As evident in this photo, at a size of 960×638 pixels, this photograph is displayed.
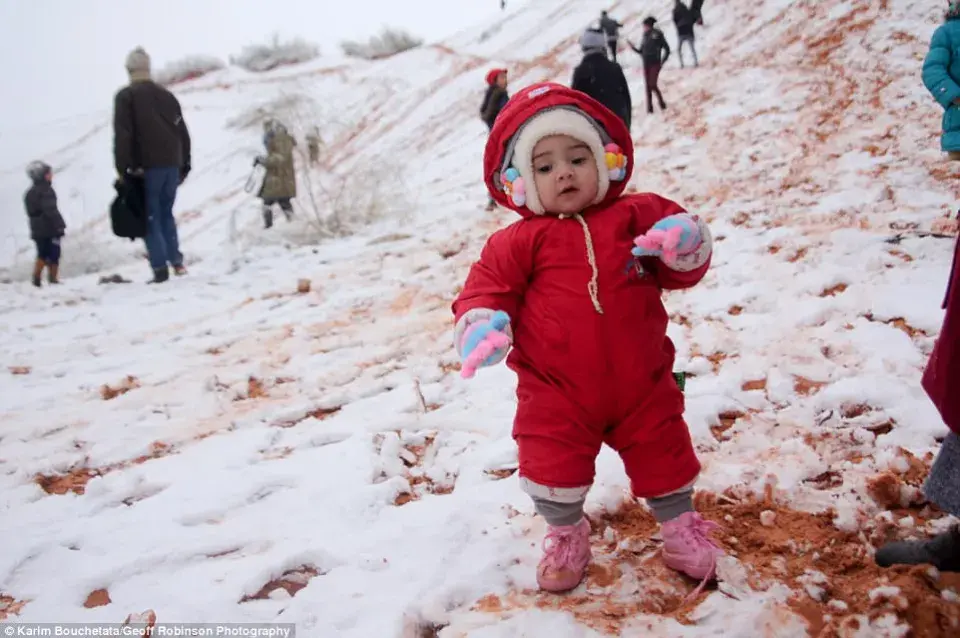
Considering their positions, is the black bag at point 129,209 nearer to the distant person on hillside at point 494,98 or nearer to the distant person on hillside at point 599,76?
the distant person on hillside at point 494,98

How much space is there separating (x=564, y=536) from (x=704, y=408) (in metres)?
1.12

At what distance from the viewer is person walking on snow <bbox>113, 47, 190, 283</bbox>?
18.6ft

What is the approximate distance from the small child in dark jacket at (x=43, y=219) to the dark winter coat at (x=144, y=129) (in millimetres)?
2876

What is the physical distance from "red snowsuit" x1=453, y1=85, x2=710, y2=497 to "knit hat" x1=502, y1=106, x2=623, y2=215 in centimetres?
3

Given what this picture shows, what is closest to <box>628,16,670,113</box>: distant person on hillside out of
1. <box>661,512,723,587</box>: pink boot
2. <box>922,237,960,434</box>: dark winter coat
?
<box>922,237,960,434</box>: dark winter coat

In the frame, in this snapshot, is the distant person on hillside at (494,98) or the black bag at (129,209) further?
the distant person on hillside at (494,98)

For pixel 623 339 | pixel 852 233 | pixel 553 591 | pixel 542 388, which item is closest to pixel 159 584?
pixel 553 591

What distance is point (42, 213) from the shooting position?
7719 mm

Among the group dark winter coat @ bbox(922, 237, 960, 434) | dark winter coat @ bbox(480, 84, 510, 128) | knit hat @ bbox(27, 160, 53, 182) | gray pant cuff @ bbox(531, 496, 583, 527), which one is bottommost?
gray pant cuff @ bbox(531, 496, 583, 527)

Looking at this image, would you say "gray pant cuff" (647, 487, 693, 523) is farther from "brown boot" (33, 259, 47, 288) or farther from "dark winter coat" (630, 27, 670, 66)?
"dark winter coat" (630, 27, 670, 66)

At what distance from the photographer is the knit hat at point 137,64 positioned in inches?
229

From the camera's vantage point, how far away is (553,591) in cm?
172

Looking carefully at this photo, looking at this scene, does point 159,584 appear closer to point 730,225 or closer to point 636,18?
point 730,225

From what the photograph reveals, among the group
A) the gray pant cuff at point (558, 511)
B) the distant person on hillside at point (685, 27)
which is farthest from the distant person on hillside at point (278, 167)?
the distant person on hillside at point (685, 27)
